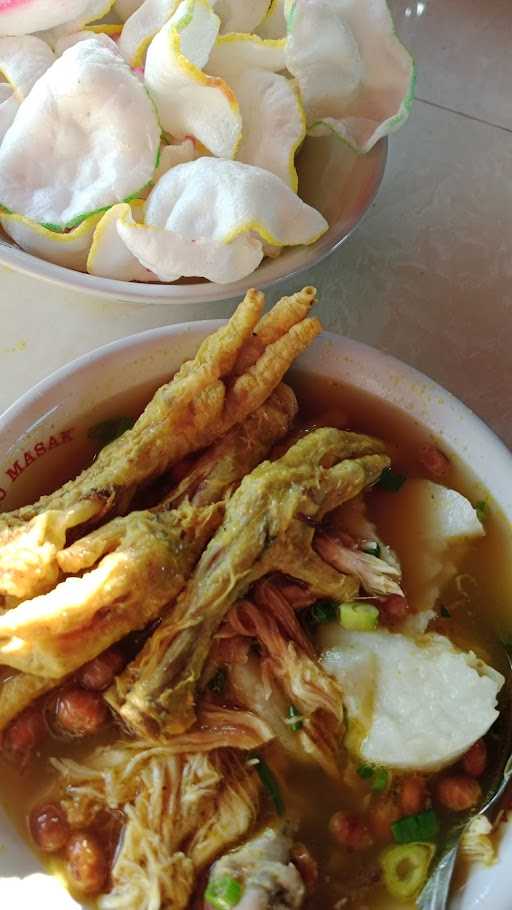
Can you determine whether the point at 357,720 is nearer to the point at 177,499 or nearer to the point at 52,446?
the point at 177,499

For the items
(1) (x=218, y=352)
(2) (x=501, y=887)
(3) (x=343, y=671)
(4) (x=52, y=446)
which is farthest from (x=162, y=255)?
(2) (x=501, y=887)

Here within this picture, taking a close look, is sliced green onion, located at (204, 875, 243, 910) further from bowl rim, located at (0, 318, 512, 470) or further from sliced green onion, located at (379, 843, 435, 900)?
bowl rim, located at (0, 318, 512, 470)

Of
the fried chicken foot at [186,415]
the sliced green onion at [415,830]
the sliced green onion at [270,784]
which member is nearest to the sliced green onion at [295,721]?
the sliced green onion at [270,784]

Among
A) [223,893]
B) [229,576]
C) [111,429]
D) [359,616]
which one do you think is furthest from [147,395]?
[223,893]

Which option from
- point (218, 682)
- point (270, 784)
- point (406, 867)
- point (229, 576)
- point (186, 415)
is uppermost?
point (186, 415)

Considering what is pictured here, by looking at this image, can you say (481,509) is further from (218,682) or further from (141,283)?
(141,283)

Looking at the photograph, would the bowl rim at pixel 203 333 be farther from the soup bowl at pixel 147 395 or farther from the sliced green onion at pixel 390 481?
the sliced green onion at pixel 390 481

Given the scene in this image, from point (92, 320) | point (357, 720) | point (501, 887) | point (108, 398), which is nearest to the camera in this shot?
point (501, 887)
